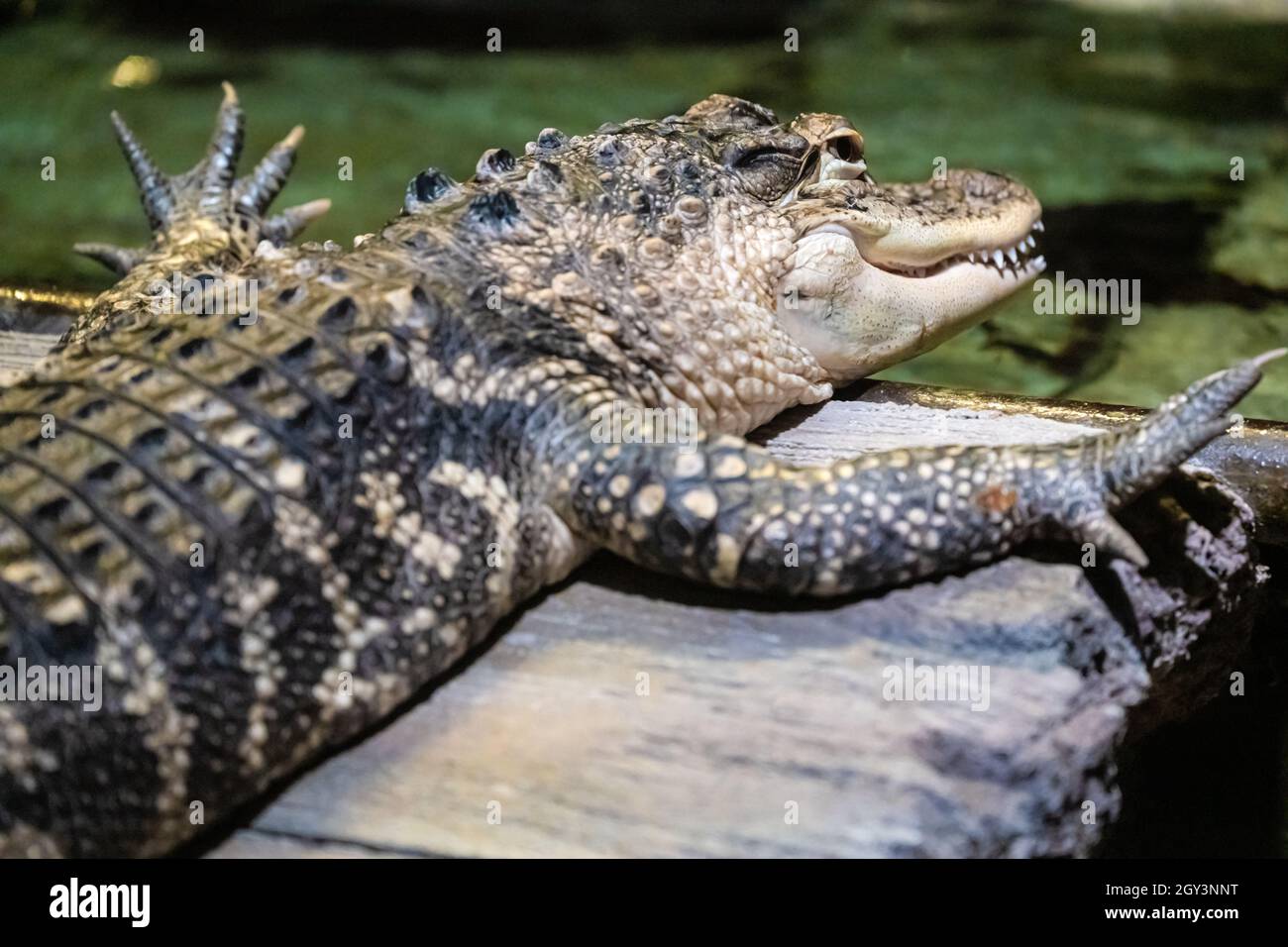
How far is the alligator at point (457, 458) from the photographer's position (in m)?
2.33

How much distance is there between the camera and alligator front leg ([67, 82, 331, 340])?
14.2ft

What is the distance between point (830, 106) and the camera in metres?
8.70

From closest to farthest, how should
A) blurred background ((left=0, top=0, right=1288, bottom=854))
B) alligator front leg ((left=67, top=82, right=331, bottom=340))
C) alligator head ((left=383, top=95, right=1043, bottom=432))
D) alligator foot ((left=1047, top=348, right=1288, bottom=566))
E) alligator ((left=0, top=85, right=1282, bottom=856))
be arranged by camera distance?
1. alligator ((left=0, top=85, right=1282, bottom=856))
2. alligator foot ((left=1047, top=348, right=1288, bottom=566))
3. alligator head ((left=383, top=95, right=1043, bottom=432))
4. alligator front leg ((left=67, top=82, right=331, bottom=340))
5. blurred background ((left=0, top=0, right=1288, bottom=854))

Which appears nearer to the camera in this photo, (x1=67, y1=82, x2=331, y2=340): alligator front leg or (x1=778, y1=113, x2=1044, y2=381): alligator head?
(x1=778, y1=113, x2=1044, y2=381): alligator head

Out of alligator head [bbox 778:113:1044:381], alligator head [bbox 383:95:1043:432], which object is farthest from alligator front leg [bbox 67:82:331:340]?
alligator head [bbox 778:113:1044:381]

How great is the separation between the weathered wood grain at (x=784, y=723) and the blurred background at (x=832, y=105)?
10.3 ft

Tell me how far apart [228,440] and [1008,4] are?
10045 mm

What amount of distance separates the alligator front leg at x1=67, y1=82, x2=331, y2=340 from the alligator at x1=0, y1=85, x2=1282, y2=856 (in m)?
1.34

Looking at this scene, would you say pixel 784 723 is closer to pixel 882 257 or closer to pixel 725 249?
pixel 725 249

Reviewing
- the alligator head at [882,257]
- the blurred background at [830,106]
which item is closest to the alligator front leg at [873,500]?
the alligator head at [882,257]

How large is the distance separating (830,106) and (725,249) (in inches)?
239

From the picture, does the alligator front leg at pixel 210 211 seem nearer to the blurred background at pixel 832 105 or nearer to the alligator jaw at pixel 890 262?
the blurred background at pixel 832 105

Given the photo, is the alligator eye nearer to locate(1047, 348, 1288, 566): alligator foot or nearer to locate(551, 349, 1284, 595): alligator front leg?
locate(551, 349, 1284, 595): alligator front leg
